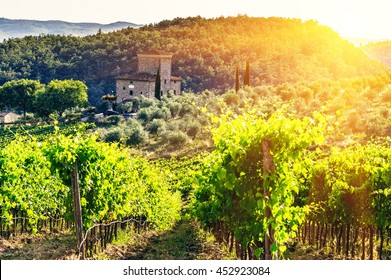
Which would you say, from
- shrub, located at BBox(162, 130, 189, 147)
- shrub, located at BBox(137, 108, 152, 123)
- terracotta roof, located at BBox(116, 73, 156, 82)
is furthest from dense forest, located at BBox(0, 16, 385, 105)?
shrub, located at BBox(162, 130, 189, 147)

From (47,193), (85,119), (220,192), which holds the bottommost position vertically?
(85,119)

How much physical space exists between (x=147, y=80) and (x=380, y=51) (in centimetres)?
2586

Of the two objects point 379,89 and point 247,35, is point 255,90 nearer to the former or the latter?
point 379,89

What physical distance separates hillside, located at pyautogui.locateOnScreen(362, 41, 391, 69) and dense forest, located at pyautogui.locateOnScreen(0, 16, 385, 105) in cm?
111

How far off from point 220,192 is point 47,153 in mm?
2059

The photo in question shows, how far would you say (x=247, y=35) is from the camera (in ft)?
204

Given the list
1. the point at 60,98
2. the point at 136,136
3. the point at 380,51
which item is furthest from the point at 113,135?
the point at 380,51

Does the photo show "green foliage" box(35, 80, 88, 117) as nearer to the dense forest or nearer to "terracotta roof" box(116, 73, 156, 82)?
the dense forest

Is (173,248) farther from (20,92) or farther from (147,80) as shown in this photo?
(20,92)

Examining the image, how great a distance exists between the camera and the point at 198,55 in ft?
178

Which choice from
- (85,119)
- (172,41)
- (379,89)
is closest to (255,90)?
(379,89)

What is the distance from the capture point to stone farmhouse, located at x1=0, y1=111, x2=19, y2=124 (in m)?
42.7

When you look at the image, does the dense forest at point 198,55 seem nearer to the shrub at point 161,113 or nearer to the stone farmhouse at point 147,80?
the stone farmhouse at point 147,80
